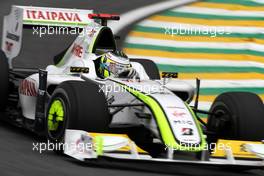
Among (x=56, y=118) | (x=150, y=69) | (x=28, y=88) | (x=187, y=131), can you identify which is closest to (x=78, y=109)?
(x=56, y=118)

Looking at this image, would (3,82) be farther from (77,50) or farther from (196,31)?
(196,31)

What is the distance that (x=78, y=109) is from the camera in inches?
330

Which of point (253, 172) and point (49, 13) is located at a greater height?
point (49, 13)

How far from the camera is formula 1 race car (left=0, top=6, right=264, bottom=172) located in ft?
26.9

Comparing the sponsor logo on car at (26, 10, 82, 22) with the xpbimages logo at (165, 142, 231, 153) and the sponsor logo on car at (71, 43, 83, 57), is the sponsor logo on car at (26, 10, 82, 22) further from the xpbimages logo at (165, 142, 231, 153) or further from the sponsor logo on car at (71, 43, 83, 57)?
the xpbimages logo at (165, 142, 231, 153)

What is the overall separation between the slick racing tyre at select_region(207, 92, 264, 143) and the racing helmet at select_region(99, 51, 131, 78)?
1.14 m

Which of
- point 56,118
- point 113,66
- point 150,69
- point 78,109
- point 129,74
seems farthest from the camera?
point 150,69

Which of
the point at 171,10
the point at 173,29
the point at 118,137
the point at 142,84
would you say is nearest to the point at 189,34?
the point at 173,29

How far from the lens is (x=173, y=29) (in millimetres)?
15945

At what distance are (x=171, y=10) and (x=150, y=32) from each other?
179 centimetres

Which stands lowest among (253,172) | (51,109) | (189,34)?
(253,172)

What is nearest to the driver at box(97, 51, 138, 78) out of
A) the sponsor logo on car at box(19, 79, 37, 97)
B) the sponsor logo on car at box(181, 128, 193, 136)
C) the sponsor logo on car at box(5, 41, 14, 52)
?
the sponsor logo on car at box(19, 79, 37, 97)

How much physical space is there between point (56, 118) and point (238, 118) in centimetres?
189

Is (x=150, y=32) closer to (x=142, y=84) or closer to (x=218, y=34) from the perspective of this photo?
(x=218, y=34)
